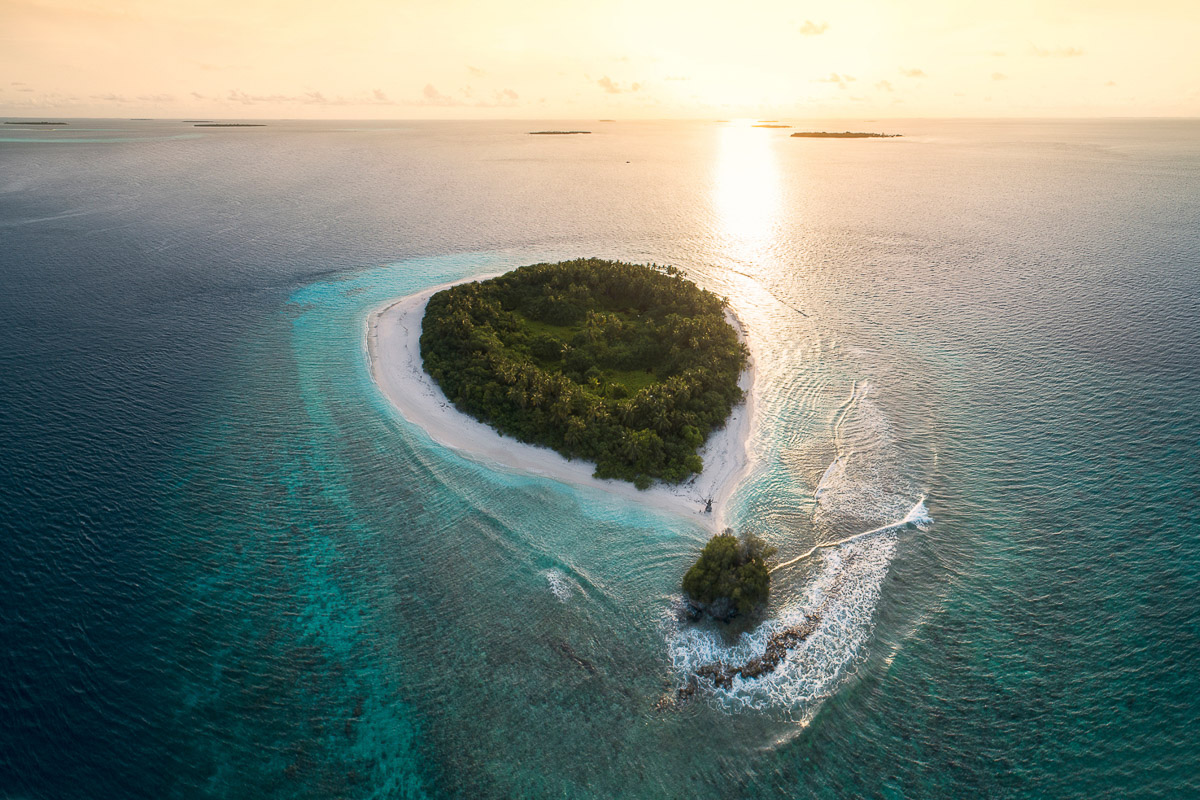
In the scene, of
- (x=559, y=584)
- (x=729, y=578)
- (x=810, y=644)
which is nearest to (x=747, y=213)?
(x=729, y=578)

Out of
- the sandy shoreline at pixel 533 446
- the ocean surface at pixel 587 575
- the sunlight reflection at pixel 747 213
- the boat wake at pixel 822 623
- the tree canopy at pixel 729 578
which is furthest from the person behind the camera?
the sunlight reflection at pixel 747 213

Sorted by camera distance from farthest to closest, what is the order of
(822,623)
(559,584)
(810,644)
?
(559,584) < (822,623) < (810,644)

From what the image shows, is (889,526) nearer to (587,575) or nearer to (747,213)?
(587,575)

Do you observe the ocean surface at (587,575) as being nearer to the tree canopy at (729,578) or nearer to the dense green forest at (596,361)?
the tree canopy at (729,578)

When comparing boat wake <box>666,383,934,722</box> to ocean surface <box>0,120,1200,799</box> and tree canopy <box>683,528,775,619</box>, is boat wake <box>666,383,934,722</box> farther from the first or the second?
tree canopy <box>683,528,775,619</box>

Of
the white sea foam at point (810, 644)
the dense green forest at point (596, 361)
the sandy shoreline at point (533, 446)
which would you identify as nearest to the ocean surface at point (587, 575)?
the white sea foam at point (810, 644)

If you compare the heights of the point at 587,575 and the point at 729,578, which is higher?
the point at 729,578

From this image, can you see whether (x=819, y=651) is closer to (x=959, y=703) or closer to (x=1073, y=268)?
(x=959, y=703)
